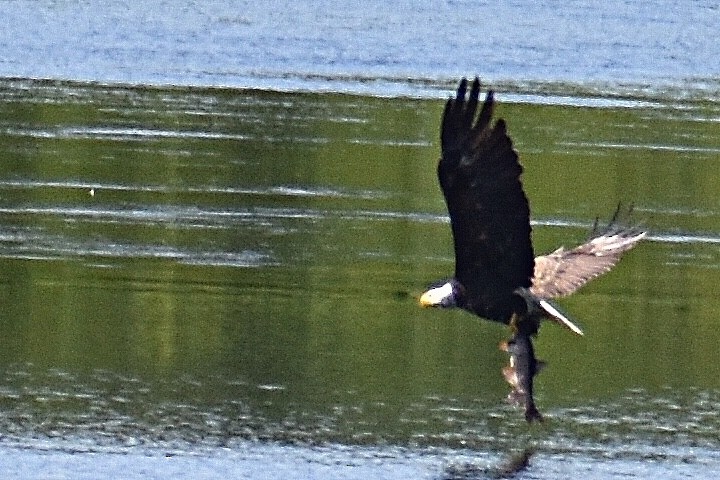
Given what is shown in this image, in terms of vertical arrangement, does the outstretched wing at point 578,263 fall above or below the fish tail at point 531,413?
above

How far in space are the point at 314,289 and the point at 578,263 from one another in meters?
2.42

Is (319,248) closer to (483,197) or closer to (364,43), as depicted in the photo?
(483,197)

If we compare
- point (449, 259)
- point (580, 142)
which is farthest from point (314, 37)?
point (449, 259)

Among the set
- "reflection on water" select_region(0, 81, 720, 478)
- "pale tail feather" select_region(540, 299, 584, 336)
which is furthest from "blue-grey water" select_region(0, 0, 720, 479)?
"pale tail feather" select_region(540, 299, 584, 336)

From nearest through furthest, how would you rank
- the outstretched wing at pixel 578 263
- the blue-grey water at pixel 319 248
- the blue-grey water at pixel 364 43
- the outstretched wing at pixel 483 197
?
the outstretched wing at pixel 483 197, the blue-grey water at pixel 319 248, the outstretched wing at pixel 578 263, the blue-grey water at pixel 364 43

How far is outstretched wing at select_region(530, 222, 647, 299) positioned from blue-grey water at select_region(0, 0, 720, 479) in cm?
59

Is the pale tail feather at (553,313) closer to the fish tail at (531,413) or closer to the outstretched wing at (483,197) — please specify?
the outstretched wing at (483,197)

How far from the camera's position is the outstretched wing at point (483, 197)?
26.5 feet

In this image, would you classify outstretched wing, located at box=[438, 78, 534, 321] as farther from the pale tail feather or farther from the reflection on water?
the reflection on water

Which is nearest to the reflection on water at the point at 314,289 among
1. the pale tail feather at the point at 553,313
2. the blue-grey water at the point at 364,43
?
the pale tail feather at the point at 553,313

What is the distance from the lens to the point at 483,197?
8.22 metres

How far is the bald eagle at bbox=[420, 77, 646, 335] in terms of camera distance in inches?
319

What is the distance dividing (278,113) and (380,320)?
6.79 m

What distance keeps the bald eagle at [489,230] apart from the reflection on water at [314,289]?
598 millimetres
